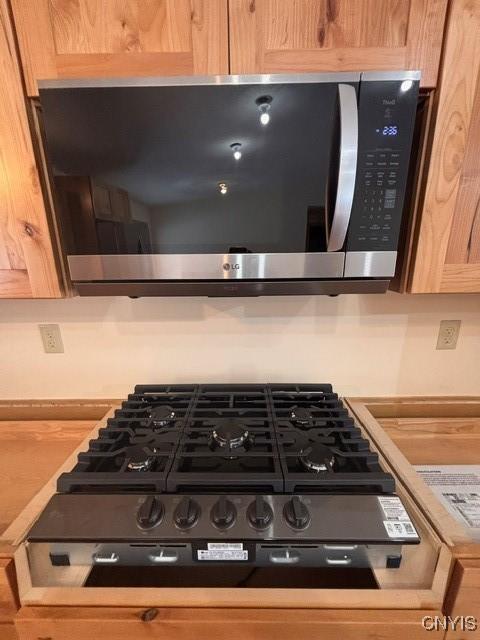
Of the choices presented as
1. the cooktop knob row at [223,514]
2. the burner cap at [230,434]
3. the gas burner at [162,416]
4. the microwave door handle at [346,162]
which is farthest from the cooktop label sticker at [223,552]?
the microwave door handle at [346,162]

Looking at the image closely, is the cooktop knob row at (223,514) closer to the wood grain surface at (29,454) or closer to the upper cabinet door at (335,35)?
the wood grain surface at (29,454)

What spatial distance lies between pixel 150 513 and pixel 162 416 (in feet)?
0.96

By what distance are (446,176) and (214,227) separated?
504mm

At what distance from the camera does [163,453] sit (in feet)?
2.43

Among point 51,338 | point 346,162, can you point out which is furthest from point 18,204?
point 346,162

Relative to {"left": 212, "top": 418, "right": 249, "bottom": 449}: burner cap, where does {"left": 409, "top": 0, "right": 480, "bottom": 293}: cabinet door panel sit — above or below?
above

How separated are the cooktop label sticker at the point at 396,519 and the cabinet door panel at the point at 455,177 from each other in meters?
0.46

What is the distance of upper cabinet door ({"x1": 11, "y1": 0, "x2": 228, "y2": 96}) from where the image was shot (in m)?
0.61

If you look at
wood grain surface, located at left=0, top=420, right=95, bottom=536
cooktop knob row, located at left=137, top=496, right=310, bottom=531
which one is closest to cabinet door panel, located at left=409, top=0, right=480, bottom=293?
cooktop knob row, located at left=137, top=496, right=310, bottom=531

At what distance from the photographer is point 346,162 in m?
0.62

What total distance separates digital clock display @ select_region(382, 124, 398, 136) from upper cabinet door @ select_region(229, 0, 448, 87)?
11cm

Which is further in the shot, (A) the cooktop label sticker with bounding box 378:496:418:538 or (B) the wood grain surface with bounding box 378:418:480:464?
(B) the wood grain surface with bounding box 378:418:480:464

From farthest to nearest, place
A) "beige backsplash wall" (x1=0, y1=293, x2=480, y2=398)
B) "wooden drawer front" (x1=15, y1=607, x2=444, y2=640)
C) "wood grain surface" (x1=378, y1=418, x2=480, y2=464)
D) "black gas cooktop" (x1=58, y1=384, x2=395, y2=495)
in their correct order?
"beige backsplash wall" (x1=0, y1=293, x2=480, y2=398) < "wood grain surface" (x1=378, y1=418, x2=480, y2=464) < "black gas cooktop" (x1=58, y1=384, x2=395, y2=495) < "wooden drawer front" (x1=15, y1=607, x2=444, y2=640)

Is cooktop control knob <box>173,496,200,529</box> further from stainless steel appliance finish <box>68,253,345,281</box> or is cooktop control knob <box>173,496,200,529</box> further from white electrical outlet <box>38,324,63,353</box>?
white electrical outlet <box>38,324,63,353</box>
